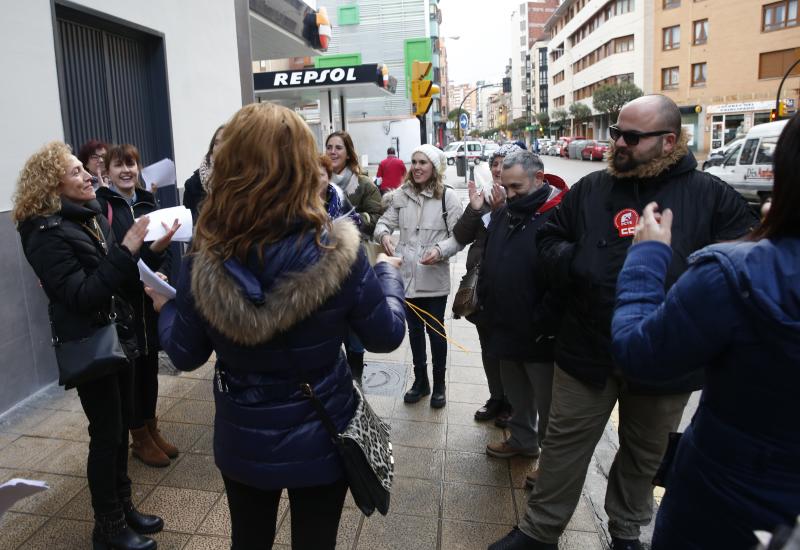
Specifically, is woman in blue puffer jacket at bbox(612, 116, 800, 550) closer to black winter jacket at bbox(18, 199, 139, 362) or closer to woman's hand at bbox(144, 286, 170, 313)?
woman's hand at bbox(144, 286, 170, 313)

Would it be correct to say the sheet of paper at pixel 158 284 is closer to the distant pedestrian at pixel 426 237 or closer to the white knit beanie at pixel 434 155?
the distant pedestrian at pixel 426 237

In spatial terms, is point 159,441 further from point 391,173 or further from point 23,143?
point 391,173

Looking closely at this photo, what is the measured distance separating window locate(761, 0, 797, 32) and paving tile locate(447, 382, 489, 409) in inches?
1829

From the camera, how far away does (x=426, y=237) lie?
15.7 ft

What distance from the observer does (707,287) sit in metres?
1.54

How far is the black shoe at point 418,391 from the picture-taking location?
16.0 ft

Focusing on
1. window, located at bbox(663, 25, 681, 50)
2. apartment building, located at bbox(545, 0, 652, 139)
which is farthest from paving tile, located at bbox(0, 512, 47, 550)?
apartment building, located at bbox(545, 0, 652, 139)

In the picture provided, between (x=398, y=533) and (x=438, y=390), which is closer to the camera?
(x=398, y=533)

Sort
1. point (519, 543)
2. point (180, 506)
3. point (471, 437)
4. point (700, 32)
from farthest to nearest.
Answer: point (700, 32) < point (471, 437) < point (180, 506) < point (519, 543)

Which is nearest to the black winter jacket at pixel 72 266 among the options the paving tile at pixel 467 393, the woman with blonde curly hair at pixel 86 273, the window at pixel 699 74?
the woman with blonde curly hair at pixel 86 273

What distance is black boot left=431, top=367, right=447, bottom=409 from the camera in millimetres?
4797

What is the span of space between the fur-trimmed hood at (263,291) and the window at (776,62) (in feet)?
154

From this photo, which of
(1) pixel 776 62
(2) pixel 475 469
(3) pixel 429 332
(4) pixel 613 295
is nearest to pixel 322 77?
(3) pixel 429 332

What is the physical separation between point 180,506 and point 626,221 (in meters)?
2.74
